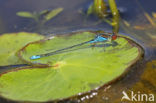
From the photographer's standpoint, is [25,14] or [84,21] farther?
[25,14]

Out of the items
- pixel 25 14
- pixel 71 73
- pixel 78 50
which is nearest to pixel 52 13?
pixel 25 14

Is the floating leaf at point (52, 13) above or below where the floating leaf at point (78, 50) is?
above

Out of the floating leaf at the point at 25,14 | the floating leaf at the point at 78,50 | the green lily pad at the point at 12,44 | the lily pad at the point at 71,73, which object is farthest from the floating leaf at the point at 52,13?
the lily pad at the point at 71,73

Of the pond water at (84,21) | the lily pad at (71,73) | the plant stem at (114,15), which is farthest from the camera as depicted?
the plant stem at (114,15)

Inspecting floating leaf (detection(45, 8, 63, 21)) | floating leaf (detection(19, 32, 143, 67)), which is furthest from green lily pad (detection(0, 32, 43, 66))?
floating leaf (detection(45, 8, 63, 21))

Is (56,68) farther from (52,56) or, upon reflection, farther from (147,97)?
(147,97)

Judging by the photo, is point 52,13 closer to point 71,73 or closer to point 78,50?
point 78,50

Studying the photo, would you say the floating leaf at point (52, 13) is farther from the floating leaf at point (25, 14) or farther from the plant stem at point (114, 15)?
the plant stem at point (114, 15)
